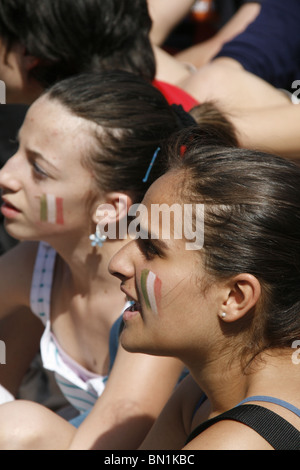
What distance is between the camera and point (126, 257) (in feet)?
4.62

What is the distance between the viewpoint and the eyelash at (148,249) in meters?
1.36

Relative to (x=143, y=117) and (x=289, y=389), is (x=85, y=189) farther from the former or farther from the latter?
(x=289, y=389)

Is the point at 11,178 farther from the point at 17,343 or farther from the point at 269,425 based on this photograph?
the point at 269,425

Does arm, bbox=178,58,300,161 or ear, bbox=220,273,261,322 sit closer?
ear, bbox=220,273,261,322

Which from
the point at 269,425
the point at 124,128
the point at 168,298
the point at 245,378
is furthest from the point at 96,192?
the point at 269,425

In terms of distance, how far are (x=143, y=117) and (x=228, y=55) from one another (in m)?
0.90

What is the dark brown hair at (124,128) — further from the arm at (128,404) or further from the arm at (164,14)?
the arm at (164,14)

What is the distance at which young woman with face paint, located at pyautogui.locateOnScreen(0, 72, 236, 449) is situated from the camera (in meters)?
1.68

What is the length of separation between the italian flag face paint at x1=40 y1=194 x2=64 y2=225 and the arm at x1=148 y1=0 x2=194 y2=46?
1.30 meters

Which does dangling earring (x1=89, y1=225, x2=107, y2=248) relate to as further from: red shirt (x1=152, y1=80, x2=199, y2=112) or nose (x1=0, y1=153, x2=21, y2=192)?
red shirt (x1=152, y1=80, x2=199, y2=112)

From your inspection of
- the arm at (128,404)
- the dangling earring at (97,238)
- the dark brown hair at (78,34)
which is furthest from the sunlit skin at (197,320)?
the dark brown hair at (78,34)

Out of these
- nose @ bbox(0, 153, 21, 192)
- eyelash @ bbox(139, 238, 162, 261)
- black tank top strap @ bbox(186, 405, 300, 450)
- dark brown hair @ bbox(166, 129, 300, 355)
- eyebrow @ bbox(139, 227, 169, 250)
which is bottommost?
nose @ bbox(0, 153, 21, 192)

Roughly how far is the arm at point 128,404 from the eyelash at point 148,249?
1.33ft

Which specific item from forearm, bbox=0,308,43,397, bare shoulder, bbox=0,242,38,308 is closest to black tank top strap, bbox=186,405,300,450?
bare shoulder, bbox=0,242,38,308
